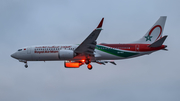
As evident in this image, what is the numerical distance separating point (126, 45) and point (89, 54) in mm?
5351

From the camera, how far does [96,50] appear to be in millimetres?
44094

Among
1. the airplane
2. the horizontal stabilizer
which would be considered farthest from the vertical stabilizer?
the horizontal stabilizer

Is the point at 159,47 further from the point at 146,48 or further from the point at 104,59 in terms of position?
the point at 104,59

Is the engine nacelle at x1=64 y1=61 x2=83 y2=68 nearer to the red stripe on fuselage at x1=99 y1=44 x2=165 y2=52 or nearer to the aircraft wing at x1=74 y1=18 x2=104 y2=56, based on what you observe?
the aircraft wing at x1=74 y1=18 x2=104 y2=56

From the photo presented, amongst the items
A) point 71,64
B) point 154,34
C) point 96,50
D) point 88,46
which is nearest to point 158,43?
point 154,34

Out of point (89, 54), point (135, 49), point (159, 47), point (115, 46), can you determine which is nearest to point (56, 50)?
point (89, 54)

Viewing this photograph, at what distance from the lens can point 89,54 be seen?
43438 mm

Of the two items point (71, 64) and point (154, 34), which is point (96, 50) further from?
point (154, 34)

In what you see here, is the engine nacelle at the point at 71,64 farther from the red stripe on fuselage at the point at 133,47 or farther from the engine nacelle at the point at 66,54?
the red stripe on fuselage at the point at 133,47

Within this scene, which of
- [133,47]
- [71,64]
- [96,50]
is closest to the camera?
[133,47]

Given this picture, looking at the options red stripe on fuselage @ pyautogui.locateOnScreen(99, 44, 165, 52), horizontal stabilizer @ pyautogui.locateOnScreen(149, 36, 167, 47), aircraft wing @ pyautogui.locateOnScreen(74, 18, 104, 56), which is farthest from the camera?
red stripe on fuselage @ pyautogui.locateOnScreen(99, 44, 165, 52)

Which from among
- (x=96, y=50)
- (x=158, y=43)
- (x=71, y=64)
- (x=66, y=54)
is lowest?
(x=71, y=64)

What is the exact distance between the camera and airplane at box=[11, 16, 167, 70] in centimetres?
4234

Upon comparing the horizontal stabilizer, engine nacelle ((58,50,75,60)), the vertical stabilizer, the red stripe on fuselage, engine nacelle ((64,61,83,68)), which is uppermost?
the vertical stabilizer
